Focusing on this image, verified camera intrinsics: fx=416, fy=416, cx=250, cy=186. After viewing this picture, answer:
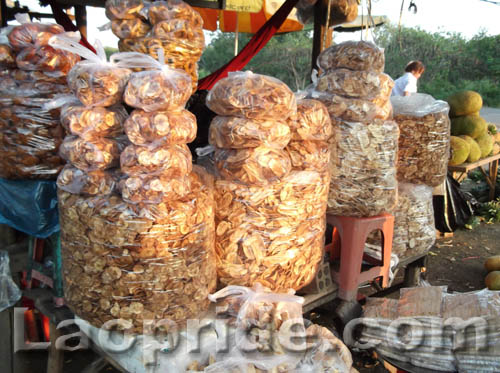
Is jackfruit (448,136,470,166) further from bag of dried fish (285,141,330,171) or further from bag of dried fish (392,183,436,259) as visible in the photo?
bag of dried fish (285,141,330,171)

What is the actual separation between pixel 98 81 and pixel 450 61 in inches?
622

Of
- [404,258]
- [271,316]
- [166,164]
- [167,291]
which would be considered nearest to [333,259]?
[404,258]

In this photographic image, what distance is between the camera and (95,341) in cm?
140

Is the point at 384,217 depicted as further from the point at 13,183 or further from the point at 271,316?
the point at 13,183

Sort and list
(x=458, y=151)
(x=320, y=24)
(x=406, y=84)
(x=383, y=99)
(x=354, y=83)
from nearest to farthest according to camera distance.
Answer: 1. (x=354, y=83)
2. (x=383, y=99)
3. (x=320, y=24)
4. (x=458, y=151)
5. (x=406, y=84)

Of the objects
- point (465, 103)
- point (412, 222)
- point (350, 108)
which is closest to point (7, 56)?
point (350, 108)

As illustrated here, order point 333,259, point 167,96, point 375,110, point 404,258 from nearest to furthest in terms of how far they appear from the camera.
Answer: point 167,96 → point 375,110 → point 333,259 → point 404,258

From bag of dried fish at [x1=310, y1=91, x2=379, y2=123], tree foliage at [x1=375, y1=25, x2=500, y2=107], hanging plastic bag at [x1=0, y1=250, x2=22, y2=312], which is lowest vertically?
hanging plastic bag at [x1=0, y1=250, x2=22, y2=312]

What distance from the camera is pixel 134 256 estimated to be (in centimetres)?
126

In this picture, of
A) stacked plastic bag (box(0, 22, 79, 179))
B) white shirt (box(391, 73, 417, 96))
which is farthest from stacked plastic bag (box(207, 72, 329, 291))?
white shirt (box(391, 73, 417, 96))

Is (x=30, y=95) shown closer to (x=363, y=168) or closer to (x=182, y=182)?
(x=182, y=182)

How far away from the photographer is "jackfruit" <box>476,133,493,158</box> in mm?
4293

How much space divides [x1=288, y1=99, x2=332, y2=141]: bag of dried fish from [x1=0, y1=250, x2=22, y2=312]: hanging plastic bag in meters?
1.55

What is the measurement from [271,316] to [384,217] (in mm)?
940
